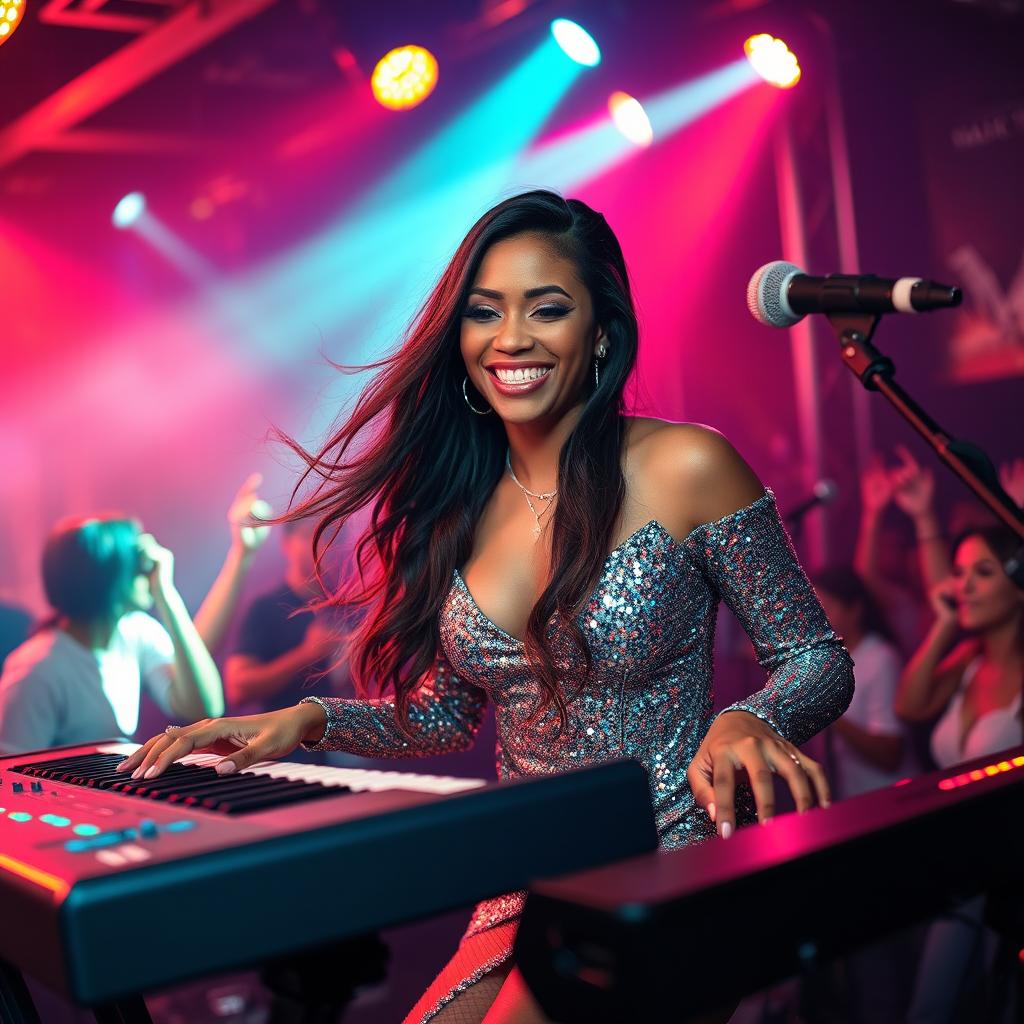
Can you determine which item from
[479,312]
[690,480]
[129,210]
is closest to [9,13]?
[479,312]

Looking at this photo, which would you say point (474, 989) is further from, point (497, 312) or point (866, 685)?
point (866, 685)

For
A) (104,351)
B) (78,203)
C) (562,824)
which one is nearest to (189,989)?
(104,351)

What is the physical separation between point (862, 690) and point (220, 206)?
3.90m

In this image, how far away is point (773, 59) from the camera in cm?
548

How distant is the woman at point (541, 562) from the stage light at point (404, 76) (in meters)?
3.86

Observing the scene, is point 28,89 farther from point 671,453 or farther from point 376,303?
point 671,453

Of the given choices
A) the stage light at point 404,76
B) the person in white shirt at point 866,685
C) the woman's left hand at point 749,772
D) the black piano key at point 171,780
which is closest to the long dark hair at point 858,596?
the person in white shirt at point 866,685

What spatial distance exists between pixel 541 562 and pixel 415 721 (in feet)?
1.15

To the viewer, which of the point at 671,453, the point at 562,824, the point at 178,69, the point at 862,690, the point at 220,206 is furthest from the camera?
the point at 220,206

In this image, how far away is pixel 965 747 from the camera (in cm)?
417

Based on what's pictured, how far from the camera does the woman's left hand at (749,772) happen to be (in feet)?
4.10

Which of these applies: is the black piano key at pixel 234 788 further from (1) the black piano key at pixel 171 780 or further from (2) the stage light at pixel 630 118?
(2) the stage light at pixel 630 118

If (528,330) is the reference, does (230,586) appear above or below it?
below

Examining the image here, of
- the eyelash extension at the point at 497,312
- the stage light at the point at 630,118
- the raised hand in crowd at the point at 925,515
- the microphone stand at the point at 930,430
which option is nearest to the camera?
the microphone stand at the point at 930,430
